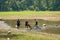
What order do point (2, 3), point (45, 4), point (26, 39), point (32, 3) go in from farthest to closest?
1. point (32, 3)
2. point (45, 4)
3. point (2, 3)
4. point (26, 39)

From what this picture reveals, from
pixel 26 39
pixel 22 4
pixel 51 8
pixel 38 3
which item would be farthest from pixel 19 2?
pixel 26 39

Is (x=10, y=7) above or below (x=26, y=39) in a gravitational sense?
below

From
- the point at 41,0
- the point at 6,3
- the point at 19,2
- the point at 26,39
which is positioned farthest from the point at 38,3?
the point at 26,39

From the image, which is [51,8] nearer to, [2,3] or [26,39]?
[2,3]

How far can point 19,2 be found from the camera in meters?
168

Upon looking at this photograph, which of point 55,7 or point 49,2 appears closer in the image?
point 55,7

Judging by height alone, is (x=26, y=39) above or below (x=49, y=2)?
above

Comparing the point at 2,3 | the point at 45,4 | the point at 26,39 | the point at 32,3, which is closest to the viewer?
the point at 26,39

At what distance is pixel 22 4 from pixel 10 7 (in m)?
14.5

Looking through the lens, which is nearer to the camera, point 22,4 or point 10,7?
point 10,7

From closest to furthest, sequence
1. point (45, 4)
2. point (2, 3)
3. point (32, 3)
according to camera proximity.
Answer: point (2, 3), point (45, 4), point (32, 3)

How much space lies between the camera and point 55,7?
5906 inches

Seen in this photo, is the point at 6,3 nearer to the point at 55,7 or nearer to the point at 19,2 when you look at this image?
the point at 19,2

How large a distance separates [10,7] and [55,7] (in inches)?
1152
